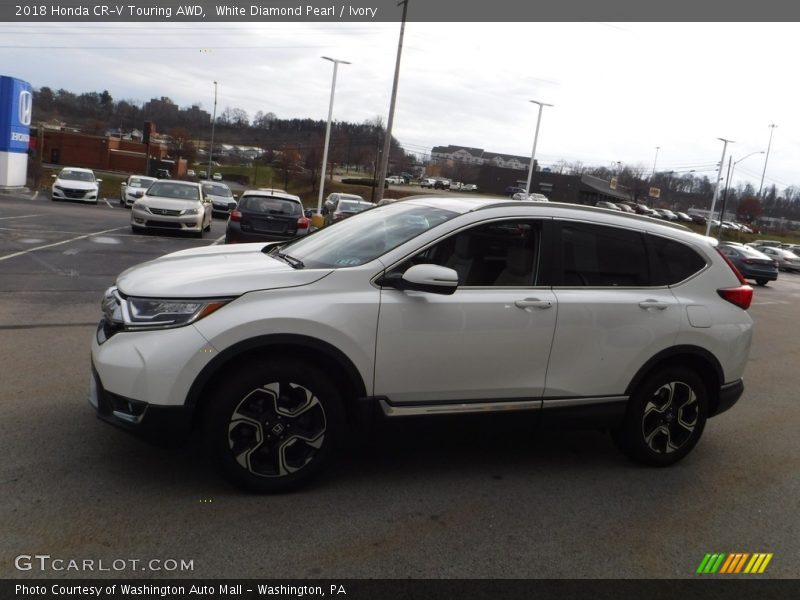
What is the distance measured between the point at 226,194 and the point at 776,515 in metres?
31.9

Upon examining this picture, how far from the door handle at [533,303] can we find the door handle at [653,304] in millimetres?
742

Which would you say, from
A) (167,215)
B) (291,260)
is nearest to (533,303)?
(291,260)

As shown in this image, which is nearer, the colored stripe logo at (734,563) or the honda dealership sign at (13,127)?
the colored stripe logo at (734,563)

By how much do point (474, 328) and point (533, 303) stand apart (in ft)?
1.47

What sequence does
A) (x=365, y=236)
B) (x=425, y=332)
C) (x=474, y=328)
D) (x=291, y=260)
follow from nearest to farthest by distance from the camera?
(x=425, y=332) → (x=474, y=328) → (x=291, y=260) → (x=365, y=236)

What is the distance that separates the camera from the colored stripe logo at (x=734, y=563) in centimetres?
369

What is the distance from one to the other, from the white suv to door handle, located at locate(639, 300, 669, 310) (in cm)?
1

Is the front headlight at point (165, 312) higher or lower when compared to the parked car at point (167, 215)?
higher

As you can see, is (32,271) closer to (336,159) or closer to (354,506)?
(354,506)

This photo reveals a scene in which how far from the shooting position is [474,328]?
166 inches

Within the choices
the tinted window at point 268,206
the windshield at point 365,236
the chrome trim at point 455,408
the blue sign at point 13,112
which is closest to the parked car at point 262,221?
the tinted window at point 268,206

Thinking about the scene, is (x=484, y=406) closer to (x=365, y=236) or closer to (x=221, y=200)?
(x=365, y=236)

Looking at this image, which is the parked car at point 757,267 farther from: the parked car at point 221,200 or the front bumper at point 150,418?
the front bumper at point 150,418

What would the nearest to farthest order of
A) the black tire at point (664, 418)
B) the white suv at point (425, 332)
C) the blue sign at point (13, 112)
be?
the white suv at point (425, 332) → the black tire at point (664, 418) → the blue sign at point (13, 112)
